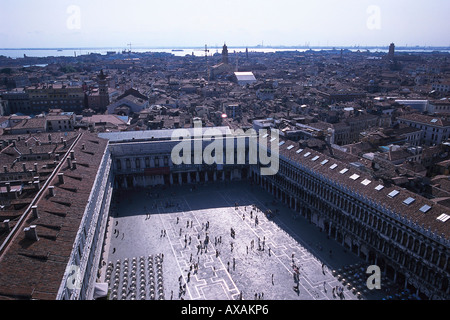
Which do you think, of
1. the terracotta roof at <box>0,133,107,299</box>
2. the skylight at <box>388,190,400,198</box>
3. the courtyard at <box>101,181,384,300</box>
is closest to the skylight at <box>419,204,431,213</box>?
the skylight at <box>388,190,400,198</box>

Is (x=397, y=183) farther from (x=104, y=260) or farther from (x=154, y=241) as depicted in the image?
(x=104, y=260)

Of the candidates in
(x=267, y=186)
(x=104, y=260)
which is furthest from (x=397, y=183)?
(x=104, y=260)

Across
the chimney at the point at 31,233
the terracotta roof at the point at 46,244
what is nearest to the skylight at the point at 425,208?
the terracotta roof at the point at 46,244

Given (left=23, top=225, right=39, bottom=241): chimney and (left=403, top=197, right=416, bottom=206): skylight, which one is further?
(left=403, top=197, right=416, bottom=206): skylight

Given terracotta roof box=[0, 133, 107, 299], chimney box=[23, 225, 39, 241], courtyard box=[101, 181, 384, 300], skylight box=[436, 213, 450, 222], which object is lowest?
courtyard box=[101, 181, 384, 300]

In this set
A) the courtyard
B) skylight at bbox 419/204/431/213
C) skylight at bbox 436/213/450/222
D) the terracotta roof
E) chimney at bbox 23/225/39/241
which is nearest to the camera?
the terracotta roof

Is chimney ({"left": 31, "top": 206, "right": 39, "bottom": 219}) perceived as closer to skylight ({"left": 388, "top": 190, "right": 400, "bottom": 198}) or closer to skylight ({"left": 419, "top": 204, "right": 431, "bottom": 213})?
skylight ({"left": 388, "top": 190, "right": 400, "bottom": 198})

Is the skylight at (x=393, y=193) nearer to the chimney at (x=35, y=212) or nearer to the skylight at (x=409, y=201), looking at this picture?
the skylight at (x=409, y=201)
